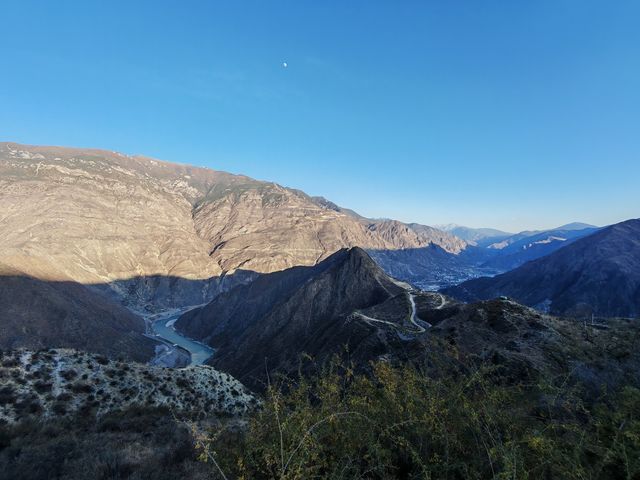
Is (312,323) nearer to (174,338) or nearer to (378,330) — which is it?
(378,330)

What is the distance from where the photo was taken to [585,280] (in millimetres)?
146250

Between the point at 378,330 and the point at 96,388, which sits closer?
the point at 96,388

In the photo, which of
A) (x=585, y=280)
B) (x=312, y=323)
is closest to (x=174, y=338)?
(x=312, y=323)

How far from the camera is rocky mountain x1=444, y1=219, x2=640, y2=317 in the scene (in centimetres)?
12838

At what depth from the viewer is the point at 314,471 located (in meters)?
6.47

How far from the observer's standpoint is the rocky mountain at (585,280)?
128375 mm

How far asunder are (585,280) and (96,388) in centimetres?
17271

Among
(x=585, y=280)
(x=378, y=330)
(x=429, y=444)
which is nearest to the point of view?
(x=429, y=444)

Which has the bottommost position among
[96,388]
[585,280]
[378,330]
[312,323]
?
[312,323]

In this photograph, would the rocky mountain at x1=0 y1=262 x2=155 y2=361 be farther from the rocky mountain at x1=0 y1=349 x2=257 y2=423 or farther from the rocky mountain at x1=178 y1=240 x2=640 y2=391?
the rocky mountain at x1=0 y1=349 x2=257 y2=423

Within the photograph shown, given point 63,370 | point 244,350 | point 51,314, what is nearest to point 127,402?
point 63,370

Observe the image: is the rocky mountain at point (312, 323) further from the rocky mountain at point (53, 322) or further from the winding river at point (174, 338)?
the rocky mountain at point (53, 322)

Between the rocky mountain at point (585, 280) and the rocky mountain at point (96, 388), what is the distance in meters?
118

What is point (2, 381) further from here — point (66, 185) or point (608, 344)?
point (66, 185)
